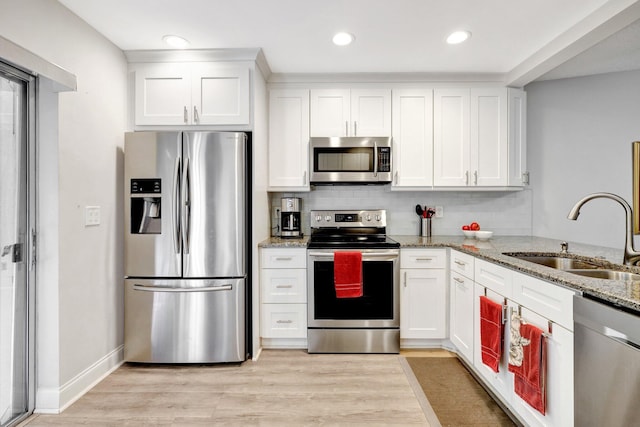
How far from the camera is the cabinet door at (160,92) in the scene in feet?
8.95

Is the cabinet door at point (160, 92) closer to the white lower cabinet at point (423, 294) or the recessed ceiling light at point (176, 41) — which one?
the recessed ceiling light at point (176, 41)

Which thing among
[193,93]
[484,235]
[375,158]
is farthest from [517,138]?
[193,93]

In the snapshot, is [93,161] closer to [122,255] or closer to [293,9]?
[122,255]

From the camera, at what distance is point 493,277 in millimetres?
2146

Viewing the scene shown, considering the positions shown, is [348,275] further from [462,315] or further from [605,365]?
[605,365]

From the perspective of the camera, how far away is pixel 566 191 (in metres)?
3.21

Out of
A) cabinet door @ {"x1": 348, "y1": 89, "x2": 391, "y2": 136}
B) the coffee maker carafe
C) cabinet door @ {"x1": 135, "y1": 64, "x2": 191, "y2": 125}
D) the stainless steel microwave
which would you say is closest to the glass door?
cabinet door @ {"x1": 135, "y1": 64, "x2": 191, "y2": 125}

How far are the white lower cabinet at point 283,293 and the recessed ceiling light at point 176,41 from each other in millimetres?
1706

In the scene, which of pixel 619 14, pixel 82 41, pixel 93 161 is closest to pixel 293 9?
pixel 82 41

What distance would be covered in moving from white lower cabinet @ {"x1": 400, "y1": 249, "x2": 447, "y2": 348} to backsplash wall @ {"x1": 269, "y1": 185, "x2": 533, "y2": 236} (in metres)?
0.64

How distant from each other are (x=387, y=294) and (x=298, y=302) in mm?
746

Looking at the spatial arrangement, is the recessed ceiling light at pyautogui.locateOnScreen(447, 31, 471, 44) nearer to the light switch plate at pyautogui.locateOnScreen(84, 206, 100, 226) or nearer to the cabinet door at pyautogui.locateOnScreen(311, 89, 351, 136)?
the cabinet door at pyautogui.locateOnScreen(311, 89, 351, 136)

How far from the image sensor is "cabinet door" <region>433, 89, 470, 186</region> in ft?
10.4

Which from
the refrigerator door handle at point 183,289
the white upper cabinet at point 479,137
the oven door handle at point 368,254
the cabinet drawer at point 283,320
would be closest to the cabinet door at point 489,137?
the white upper cabinet at point 479,137
